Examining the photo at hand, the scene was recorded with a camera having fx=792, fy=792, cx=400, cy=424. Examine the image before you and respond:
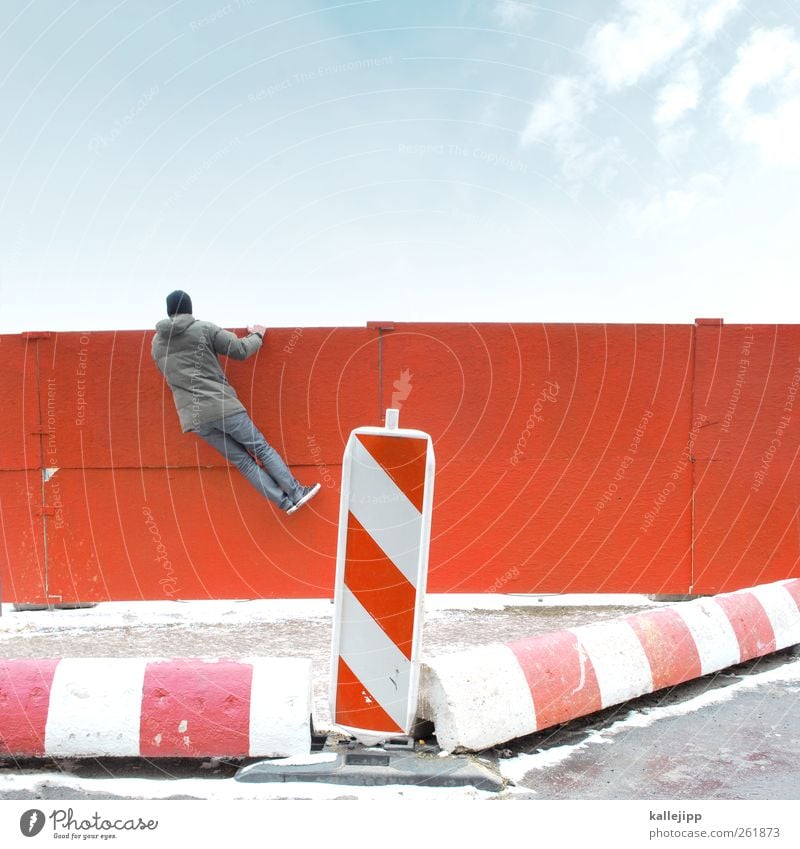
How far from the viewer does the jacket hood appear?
565cm

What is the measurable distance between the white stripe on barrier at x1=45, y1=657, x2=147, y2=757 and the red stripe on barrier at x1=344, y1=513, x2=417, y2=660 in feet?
3.46

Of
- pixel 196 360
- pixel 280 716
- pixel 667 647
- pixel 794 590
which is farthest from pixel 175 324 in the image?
pixel 794 590

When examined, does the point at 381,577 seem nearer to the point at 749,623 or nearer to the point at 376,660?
the point at 376,660

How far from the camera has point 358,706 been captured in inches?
129

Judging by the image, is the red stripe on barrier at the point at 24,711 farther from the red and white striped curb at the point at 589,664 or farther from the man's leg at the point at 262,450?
the man's leg at the point at 262,450

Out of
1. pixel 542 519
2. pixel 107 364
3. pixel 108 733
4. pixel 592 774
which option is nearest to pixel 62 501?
pixel 107 364

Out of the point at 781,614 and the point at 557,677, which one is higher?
the point at 781,614

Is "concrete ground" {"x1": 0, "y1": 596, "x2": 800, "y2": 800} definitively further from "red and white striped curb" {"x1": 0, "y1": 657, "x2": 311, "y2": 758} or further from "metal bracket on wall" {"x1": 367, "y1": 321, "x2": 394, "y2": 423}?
"metal bracket on wall" {"x1": 367, "y1": 321, "x2": 394, "y2": 423}

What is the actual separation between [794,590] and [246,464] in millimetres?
3905

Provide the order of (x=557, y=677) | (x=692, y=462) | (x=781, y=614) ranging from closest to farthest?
(x=557, y=677), (x=781, y=614), (x=692, y=462)

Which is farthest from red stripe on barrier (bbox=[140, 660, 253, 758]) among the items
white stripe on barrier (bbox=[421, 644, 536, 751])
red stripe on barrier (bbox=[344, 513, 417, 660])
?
white stripe on barrier (bbox=[421, 644, 536, 751])

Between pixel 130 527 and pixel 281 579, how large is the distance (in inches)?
49.0

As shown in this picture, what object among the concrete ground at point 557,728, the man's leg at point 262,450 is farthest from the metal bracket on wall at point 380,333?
the concrete ground at point 557,728

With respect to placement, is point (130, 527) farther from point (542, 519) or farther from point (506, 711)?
point (506, 711)
